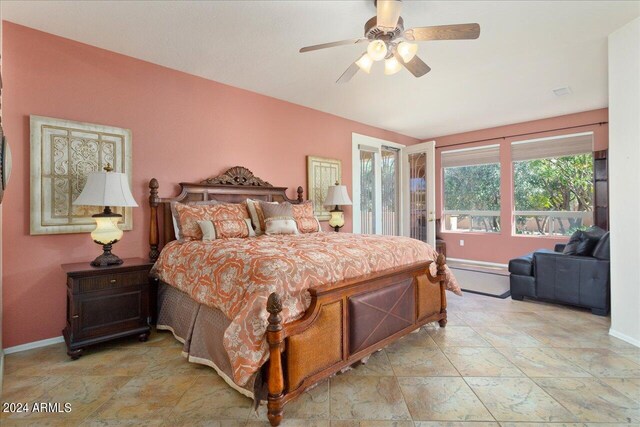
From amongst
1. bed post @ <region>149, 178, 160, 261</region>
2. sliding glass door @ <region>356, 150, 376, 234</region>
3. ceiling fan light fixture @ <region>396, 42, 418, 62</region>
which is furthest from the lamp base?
sliding glass door @ <region>356, 150, 376, 234</region>

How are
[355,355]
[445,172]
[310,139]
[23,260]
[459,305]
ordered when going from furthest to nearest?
[445,172]
[310,139]
[459,305]
[23,260]
[355,355]

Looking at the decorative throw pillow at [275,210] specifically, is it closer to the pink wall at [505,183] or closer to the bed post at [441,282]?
the bed post at [441,282]

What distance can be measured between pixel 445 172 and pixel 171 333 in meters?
5.82

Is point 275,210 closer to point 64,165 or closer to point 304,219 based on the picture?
point 304,219

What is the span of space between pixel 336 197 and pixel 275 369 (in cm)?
307

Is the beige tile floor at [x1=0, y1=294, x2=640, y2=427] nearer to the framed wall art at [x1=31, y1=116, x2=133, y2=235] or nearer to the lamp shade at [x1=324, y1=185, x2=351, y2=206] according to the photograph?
the framed wall art at [x1=31, y1=116, x2=133, y2=235]

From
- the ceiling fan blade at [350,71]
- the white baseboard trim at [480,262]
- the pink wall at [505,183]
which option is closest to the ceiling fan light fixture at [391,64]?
the ceiling fan blade at [350,71]

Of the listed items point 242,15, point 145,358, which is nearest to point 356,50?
point 242,15

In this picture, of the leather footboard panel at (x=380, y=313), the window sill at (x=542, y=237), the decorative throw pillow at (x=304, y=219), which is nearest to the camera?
the leather footboard panel at (x=380, y=313)

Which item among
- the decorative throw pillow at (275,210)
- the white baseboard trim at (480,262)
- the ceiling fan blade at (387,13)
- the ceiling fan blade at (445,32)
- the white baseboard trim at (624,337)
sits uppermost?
the ceiling fan blade at (387,13)

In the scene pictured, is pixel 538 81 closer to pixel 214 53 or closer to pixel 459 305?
pixel 459 305

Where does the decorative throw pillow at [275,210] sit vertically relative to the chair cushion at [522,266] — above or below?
above

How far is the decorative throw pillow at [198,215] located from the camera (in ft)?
9.36

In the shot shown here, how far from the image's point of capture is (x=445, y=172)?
6.48 m
